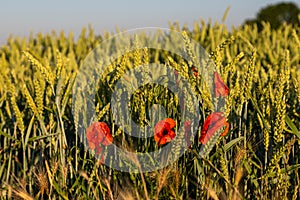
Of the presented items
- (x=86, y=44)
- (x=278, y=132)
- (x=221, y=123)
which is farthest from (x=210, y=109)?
(x=86, y=44)

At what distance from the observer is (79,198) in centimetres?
146

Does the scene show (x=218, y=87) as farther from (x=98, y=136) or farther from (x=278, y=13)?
(x=278, y=13)

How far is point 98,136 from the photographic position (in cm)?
143

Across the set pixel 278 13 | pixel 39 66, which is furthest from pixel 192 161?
pixel 278 13

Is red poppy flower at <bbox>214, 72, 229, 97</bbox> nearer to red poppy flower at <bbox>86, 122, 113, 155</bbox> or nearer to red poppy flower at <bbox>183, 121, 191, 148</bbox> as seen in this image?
red poppy flower at <bbox>183, 121, 191, 148</bbox>

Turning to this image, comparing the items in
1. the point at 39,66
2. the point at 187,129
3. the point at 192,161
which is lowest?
the point at 192,161

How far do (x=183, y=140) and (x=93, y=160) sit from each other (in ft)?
1.07

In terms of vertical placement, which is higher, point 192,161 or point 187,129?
point 187,129

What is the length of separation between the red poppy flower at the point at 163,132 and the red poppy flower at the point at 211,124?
8 centimetres

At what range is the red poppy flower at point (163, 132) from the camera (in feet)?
4.39

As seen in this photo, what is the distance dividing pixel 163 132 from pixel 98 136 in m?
0.19

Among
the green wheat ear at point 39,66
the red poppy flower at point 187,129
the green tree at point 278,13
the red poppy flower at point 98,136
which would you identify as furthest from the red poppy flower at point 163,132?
the green tree at point 278,13

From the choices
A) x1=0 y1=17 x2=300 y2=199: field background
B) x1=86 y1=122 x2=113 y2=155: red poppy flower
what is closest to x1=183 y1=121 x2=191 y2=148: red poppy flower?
x1=0 y1=17 x2=300 y2=199: field background

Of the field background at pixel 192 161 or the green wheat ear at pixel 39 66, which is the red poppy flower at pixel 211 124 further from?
the green wheat ear at pixel 39 66
